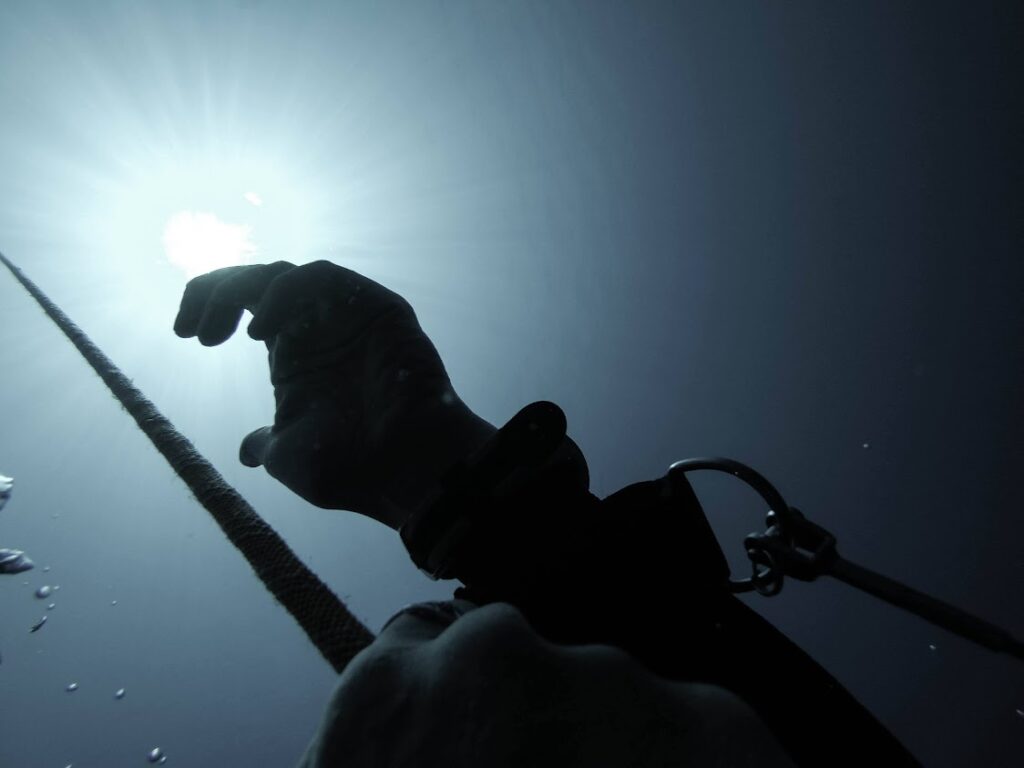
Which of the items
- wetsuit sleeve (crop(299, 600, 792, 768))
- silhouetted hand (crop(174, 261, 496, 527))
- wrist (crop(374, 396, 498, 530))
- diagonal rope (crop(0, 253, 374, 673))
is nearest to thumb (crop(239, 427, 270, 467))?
silhouetted hand (crop(174, 261, 496, 527))

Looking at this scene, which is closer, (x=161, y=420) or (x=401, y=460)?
(x=401, y=460)

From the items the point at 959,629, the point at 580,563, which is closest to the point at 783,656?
the point at 959,629

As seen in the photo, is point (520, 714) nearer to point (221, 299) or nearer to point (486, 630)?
point (486, 630)

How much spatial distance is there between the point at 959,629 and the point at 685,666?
1.34 feet

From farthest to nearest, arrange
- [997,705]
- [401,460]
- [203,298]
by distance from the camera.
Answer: [997,705], [203,298], [401,460]

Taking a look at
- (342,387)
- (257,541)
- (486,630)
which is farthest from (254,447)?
(486,630)

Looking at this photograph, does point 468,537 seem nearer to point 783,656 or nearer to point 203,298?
point 783,656

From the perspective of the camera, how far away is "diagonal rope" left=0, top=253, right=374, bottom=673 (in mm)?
789

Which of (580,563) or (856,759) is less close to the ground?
Answer: (580,563)

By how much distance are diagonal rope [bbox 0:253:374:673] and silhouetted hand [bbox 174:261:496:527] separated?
0.18 metres

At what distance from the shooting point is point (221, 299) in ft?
5.14

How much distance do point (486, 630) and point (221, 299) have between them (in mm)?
1514

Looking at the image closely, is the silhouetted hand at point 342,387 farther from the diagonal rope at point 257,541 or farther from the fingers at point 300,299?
the diagonal rope at point 257,541

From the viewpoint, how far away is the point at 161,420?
1546 mm
